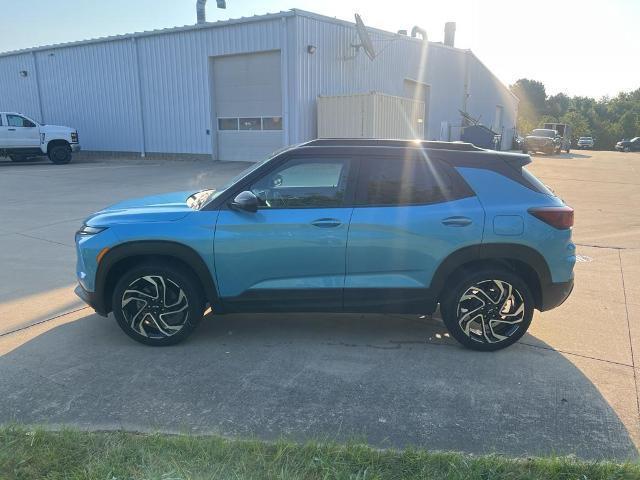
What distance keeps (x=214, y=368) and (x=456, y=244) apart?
2105 mm

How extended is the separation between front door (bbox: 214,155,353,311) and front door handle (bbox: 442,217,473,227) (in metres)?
0.76

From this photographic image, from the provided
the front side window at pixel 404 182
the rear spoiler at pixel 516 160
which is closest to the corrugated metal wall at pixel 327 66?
the front side window at pixel 404 182

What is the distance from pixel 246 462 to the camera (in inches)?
101

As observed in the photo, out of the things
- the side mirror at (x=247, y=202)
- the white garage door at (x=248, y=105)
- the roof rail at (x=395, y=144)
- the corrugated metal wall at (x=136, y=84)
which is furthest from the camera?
the corrugated metal wall at (x=136, y=84)

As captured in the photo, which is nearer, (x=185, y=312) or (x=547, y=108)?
(x=185, y=312)

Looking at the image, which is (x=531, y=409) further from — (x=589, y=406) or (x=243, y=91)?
(x=243, y=91)

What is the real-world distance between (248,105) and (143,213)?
650 inches

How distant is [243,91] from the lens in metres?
19.7

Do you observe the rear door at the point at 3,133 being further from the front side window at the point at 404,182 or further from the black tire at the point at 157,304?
the front side window at the point at 404,182

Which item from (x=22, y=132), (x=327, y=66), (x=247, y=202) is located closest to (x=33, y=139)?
(x=22, y=132)

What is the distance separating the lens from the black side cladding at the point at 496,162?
3924 mm

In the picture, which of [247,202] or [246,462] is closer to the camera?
[246,462]

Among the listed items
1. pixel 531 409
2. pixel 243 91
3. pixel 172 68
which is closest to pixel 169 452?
pixel 531 409

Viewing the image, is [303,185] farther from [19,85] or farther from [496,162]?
[19,85]
